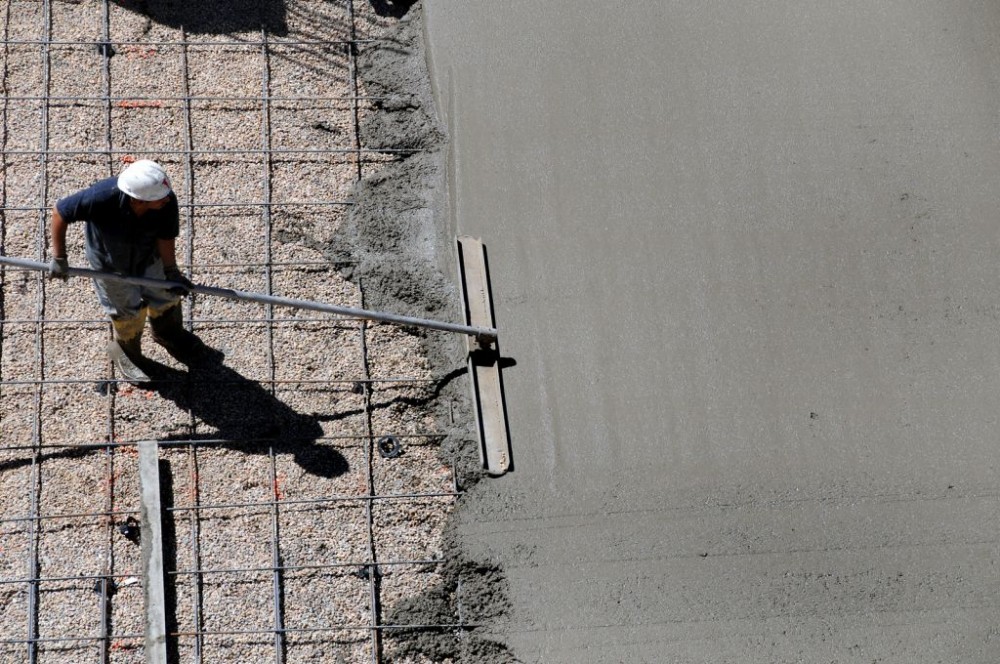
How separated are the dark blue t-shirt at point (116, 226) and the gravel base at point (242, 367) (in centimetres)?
92

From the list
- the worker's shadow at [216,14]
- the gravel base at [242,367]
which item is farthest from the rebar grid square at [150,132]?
the worker's shadow at [216,14]

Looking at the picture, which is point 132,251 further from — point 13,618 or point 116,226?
point 13,618

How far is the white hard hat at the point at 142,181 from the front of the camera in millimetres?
5203

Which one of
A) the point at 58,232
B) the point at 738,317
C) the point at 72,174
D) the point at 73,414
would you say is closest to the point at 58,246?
the point at 58,232

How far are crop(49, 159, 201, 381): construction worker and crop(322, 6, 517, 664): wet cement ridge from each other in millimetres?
1206

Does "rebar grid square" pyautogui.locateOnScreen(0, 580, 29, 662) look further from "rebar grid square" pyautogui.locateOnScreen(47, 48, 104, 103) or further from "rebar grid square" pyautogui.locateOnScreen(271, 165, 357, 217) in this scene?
"rebar grid square" pyautogui.locateOnScreen(47, 48, 104, 103)

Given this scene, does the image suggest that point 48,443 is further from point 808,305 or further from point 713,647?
point 808,305

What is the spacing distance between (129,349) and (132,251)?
2.62 ft

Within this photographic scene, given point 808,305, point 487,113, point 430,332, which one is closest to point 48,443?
point 430,332

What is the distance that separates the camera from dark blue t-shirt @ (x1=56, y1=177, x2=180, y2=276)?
5320mm

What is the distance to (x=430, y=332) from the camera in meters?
6.64

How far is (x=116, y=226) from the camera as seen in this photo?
17.8 feet

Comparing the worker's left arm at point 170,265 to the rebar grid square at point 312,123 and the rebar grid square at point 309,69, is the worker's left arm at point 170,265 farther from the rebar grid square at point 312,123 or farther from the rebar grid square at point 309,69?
the rebar grid square at point 309,69

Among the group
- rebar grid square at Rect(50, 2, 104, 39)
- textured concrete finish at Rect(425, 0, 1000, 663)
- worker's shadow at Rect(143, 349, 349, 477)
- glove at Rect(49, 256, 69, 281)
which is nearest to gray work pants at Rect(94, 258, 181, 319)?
glove at Rect(49, 256, 69, 281)
